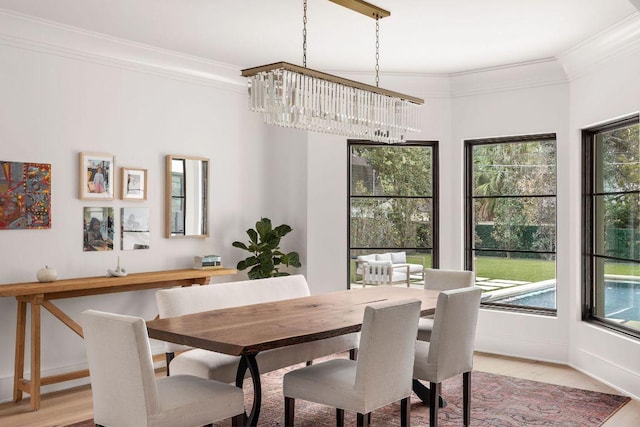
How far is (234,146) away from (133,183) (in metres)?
1.17

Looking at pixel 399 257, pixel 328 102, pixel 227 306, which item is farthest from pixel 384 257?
pixel 328 102

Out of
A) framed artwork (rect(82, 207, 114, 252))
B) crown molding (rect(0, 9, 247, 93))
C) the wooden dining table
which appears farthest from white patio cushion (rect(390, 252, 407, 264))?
framed artwork (rect(82, 207, 114, 252))

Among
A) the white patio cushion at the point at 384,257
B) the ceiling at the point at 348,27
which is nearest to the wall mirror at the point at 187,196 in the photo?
the ceiling at the point at 348,27

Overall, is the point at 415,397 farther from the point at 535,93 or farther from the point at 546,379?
the point at 535,93

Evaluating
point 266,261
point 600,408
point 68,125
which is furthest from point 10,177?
point 600,408

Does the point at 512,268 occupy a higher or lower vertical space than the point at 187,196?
lower

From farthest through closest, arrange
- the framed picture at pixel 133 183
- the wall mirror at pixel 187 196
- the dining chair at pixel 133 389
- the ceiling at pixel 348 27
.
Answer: the wall mirror at pixel 187 196 < the framed picture at pixel 133 183 < the ceiling at pixel 348 27 < the dining chair at pixel 133 389

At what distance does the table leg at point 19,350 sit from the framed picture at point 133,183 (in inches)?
46.4

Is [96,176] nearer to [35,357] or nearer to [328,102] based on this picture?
[35,357]

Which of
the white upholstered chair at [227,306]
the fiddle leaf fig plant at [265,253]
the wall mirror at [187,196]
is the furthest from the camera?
the fiddle leaf fig plant at [265,253]

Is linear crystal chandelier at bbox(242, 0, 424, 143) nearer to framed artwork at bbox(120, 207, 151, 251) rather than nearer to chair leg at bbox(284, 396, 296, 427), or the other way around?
chair leg at bbox(284, 396, 296, 427)

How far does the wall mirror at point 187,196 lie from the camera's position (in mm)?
5559

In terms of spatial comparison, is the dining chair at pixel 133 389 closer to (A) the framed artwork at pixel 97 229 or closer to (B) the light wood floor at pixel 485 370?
(B) the light wood floor at pixel 485 370

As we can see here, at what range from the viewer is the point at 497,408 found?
4348 millimetres
